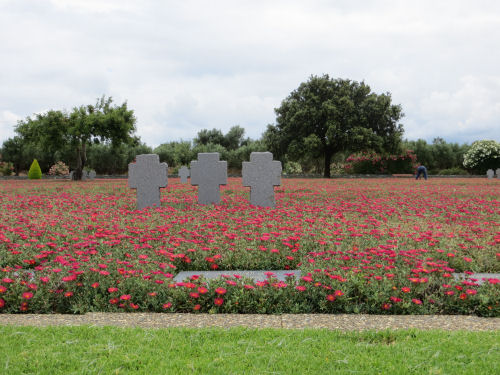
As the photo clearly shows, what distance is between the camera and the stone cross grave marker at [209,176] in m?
13.0

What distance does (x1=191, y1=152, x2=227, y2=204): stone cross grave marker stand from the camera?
13.0 m

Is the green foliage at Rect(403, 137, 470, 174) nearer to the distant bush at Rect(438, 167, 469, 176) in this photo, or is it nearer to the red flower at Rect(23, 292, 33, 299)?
the distant bush at Rect(438, 167, 469, 176)

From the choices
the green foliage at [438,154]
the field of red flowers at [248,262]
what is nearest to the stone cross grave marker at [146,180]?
the field of red flowers at [248,262]

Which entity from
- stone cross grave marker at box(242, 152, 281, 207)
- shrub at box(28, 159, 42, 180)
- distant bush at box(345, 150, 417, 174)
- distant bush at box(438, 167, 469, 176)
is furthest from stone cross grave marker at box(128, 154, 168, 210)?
distant bush at box(438, 167, 469, 176)

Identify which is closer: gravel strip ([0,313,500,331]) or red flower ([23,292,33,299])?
gravel strip ([0,313,500,331])

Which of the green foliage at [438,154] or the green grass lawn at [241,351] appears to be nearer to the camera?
the green grass lawn at [241,351]

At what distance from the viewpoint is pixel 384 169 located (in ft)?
156

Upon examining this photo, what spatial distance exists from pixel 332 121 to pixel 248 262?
32892mm

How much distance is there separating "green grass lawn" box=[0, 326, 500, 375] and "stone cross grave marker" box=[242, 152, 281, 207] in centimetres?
905

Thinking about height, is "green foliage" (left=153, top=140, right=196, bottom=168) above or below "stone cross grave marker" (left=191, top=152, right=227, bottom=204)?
above

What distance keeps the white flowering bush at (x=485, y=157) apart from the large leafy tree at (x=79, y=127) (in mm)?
37037

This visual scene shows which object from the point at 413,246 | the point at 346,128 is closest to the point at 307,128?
the point at 346,128

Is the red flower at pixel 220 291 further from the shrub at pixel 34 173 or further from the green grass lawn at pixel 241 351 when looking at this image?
the shrub at pixel 34 173

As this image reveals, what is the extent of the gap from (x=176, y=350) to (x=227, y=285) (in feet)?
4.63
